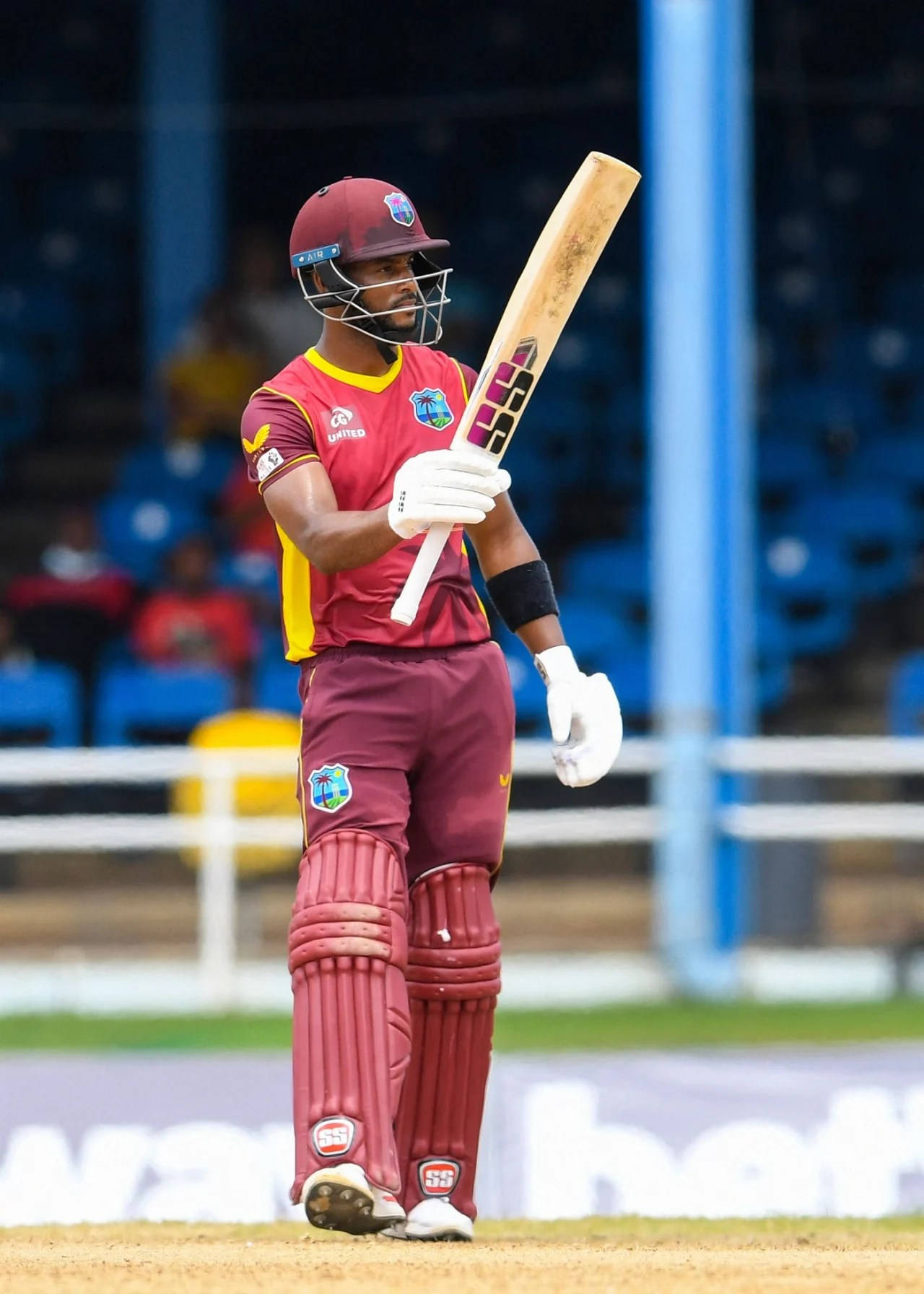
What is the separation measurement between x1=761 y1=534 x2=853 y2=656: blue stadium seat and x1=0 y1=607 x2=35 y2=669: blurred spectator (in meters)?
3.68

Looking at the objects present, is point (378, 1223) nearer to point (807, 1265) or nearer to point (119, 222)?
point (807, 1265)

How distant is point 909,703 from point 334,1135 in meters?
6.03

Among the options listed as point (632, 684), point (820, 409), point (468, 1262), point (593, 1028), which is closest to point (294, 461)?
point (468, 1262)

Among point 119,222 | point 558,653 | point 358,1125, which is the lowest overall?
point 358,1125

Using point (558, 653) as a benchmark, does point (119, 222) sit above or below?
above

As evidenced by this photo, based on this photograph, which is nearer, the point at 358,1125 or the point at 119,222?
the point at 358,1125

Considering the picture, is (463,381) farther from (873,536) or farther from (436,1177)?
(873,536)

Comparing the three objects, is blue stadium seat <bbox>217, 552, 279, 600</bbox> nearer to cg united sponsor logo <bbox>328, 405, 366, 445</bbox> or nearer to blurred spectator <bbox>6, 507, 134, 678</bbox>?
blurred spectator <bbox>6, 507, 134, 678</bbox>

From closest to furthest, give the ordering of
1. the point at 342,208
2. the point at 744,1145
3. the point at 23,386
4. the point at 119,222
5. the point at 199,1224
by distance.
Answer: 1. the point at 342,208
2. the point at 199,1224
3. the point at 744,1145
4. the point at 23,386
5. the point at 119,222

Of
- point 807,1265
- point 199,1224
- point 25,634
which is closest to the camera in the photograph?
point 807,1265

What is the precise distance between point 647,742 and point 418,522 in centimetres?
485

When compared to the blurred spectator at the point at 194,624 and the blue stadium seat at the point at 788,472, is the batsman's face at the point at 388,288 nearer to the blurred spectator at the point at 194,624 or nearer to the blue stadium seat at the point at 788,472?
the blurred spectator at the point at 194,624

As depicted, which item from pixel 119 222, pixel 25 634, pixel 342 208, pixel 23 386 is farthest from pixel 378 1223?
pixel 119 222

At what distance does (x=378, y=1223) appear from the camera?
426cm
